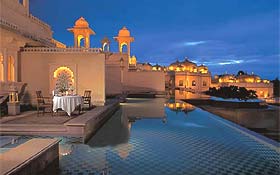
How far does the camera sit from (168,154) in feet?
14.9

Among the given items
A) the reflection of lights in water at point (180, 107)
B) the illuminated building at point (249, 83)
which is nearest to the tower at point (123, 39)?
the reflection of lights in water at point (180, 107)

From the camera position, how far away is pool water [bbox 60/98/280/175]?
3793mm

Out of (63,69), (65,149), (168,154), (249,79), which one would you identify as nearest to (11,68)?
(63,69)

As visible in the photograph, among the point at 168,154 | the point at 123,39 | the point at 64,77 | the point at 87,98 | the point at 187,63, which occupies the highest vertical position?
the point at 123,39

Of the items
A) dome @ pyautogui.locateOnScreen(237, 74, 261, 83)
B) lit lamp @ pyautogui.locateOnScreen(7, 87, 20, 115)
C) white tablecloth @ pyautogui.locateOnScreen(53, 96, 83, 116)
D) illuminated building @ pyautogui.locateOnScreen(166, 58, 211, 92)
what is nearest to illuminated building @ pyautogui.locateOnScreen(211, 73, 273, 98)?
dome @ pyautogui.locateOnScreen(237, 74, 261, 83)

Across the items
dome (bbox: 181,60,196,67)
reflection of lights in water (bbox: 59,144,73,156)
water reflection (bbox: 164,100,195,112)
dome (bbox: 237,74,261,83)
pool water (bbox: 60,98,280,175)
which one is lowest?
pool water (bbox: 60,98,280,175)

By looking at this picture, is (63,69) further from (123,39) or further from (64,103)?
(123,39)

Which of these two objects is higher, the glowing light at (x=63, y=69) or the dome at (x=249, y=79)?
the dome at (x=249, y=79)

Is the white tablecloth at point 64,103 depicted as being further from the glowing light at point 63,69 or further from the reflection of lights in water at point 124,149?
the reflection of lights in water at point 124,149

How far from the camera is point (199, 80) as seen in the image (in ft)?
128

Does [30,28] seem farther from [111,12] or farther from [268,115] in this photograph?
[111,12]

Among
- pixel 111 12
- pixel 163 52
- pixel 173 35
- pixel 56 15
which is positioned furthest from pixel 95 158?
pixel 163 52

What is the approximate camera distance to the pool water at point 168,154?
379cm

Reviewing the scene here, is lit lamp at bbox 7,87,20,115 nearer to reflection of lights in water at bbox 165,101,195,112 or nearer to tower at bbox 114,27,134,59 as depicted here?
reflection of lights in water at bbox 165,101,195,112
